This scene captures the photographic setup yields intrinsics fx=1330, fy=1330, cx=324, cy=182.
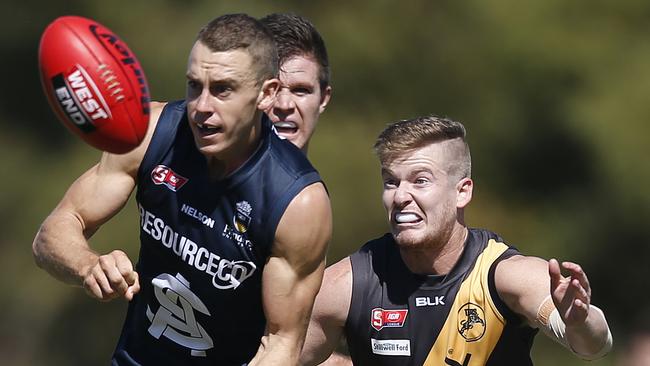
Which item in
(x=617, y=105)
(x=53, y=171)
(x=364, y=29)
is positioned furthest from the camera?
(x=53, y=171)

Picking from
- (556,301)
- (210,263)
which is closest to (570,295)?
(556,301)

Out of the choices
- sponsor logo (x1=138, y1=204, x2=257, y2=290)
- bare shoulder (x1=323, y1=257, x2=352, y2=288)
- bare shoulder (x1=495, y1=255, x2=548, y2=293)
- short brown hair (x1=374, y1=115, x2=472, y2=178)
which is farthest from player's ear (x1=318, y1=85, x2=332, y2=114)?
sponsor logo (x1=138, y1=204, x2=257, y2=290)

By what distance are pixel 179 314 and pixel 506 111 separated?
8981 millimetres

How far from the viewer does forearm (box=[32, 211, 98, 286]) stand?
219 inches

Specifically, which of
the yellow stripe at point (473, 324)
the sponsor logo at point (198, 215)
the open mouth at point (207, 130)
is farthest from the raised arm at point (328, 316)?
the open mouth at point (207, 130)

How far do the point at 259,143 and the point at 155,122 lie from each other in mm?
488

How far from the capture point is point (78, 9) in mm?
15977

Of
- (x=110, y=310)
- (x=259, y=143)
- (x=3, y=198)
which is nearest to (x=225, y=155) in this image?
(x=259, y=143)

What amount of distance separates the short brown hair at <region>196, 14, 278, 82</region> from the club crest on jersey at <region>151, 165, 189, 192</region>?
59 cm

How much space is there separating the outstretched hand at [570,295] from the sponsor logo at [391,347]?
0.97 m

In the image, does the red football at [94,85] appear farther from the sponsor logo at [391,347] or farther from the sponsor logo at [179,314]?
the sponsor logo at [391,347]

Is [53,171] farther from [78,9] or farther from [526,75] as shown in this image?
[526,75]

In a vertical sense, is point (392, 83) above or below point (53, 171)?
above

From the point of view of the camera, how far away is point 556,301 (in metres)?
5.57
